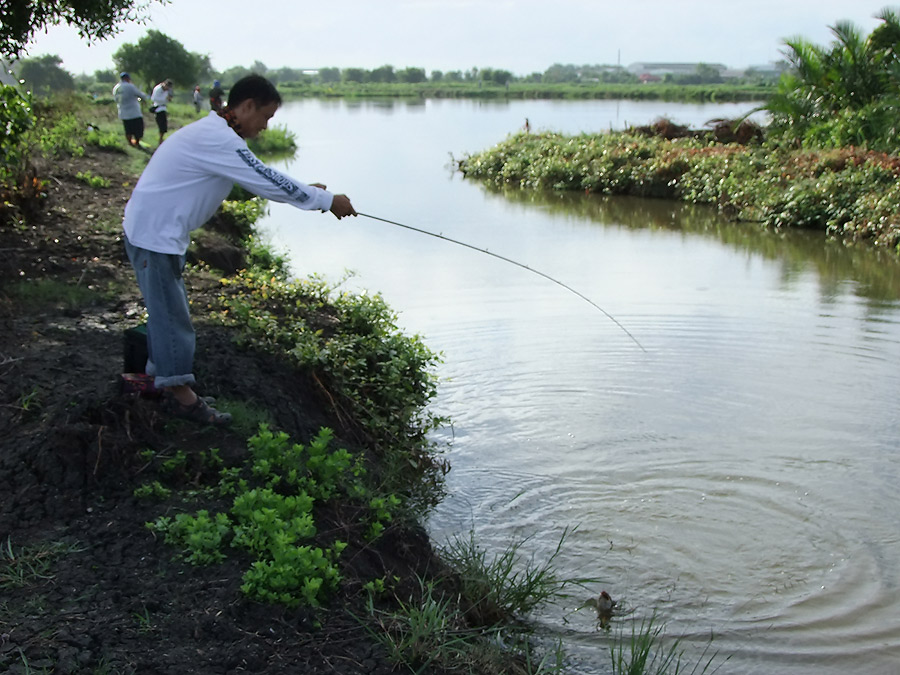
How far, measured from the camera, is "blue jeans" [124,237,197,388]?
14.4 ft

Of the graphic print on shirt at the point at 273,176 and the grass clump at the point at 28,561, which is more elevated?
the graphic print on shirt at the point at 273,176

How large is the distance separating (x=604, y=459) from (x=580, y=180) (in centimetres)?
1617

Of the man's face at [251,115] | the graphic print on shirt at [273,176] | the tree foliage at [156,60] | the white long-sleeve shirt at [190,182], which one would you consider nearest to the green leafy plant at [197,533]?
the white long-sleeve shirt at [190,182]

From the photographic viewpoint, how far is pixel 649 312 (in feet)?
33.5

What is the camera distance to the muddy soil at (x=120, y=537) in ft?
10.2

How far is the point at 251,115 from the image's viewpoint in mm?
4539

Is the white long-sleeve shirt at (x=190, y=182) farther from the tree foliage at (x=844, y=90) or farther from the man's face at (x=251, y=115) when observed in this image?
the tree foliage at (x=844, y=90)

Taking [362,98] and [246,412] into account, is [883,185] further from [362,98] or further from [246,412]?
[362,98]

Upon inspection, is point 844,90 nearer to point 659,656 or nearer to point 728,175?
point 728,175

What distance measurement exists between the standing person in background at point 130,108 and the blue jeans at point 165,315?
562 inches

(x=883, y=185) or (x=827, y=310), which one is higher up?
(x=883, y=185)

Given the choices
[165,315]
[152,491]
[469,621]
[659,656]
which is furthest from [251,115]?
[659,656]

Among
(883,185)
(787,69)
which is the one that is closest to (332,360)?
(883,185)

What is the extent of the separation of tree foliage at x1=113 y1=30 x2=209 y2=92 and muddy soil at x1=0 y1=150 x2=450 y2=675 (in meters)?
49.3
